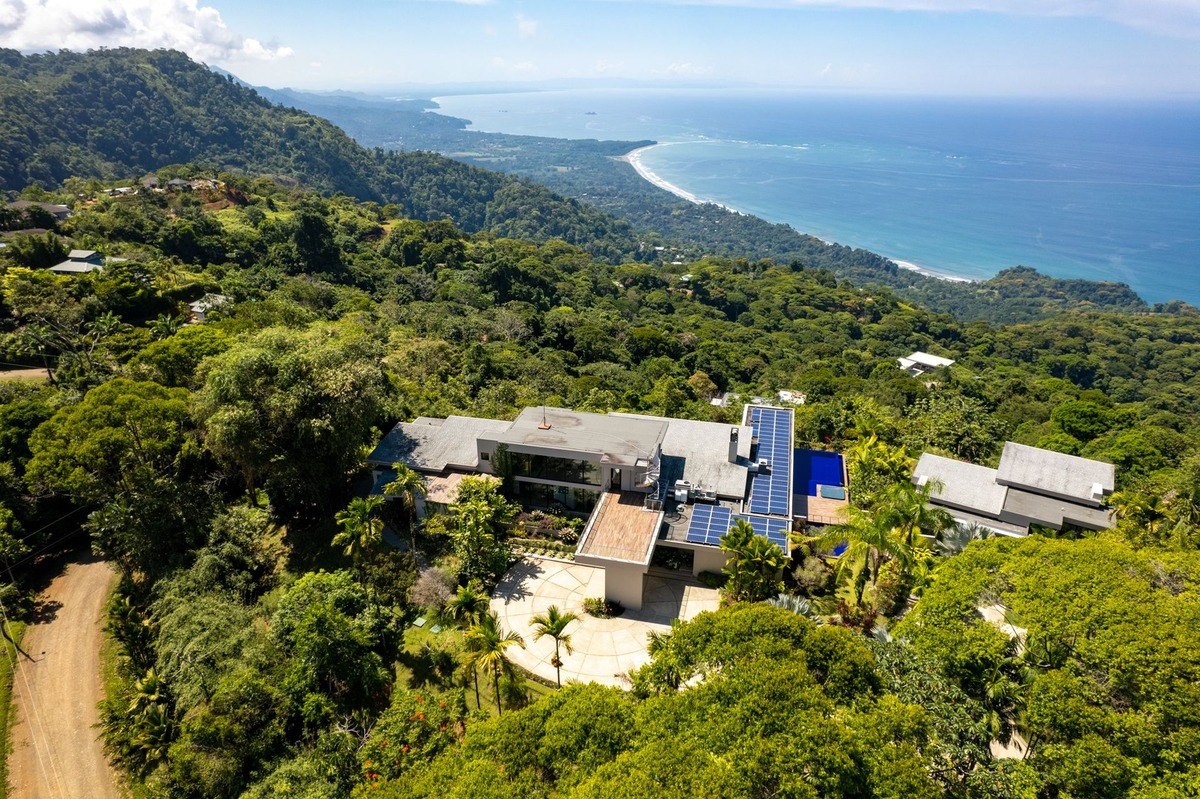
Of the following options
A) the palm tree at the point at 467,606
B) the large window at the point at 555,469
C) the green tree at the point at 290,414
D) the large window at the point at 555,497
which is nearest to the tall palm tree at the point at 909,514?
the large window at the point at 555,469

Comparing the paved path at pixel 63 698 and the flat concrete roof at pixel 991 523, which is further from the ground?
the flat concrete roof at pixel 991 523

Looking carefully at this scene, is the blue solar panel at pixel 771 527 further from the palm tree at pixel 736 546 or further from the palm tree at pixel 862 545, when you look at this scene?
the palm tree at pixel 736 546

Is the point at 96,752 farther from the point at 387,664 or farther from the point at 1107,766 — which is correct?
the point at 1107,766

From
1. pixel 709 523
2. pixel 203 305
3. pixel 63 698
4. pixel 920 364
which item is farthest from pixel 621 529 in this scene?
pixel 920 364

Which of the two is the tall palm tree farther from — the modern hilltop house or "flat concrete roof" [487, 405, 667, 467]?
"flat concrete roof" [487, 405, 667, 467]

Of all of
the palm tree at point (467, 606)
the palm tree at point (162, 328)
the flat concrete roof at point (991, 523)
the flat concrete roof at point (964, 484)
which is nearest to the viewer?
the palm tree at point (467, 606)

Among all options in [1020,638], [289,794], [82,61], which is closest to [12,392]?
[289,794]

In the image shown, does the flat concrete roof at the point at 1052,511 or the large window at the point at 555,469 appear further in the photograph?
the flat concrete roof at the point at 1052,511
